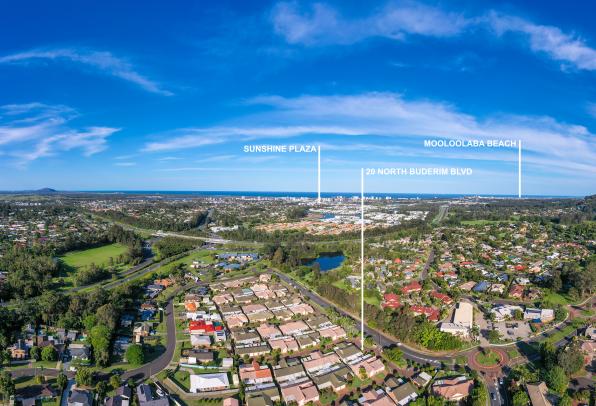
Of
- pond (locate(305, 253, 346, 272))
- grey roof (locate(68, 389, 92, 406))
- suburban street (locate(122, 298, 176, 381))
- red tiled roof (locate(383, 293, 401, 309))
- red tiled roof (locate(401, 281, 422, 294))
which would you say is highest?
red tiled roof (locate(401, 281, 422, 294))

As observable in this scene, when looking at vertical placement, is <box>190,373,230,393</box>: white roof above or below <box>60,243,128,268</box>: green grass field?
below

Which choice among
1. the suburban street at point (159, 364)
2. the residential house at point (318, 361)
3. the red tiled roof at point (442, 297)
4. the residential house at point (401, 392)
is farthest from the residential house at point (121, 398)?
the red tiled roof at point (442, 297)

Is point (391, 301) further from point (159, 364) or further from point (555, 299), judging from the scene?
point (159, 364)

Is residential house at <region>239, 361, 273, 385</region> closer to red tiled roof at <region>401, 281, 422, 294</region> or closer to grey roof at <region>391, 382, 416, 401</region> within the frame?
grey roof at <region>391, 382, 416, 401</region>

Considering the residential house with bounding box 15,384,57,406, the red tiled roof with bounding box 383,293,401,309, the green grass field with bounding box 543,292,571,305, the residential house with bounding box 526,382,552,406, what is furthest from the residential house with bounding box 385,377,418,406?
the green grass field with bounding box 543,292,571,305

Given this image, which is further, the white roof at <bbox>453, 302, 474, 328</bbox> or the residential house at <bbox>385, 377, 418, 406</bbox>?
the white roof at <bbox>453, 302, 474, 328</bbox>

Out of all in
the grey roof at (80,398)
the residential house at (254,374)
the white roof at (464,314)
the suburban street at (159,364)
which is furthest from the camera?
the white roof at (464,314)

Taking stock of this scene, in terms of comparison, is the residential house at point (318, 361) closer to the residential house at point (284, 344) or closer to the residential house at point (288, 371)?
the residential house at point (288, 371)
